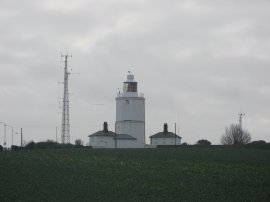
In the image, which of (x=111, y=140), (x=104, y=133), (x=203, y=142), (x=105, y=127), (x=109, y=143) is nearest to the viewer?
(x=111, y=140)

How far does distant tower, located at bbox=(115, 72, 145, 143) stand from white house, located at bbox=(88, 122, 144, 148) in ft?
2.67

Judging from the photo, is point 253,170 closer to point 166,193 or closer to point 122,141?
point 166,193

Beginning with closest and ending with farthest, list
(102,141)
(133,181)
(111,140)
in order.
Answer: (133,181), (111,140), (102,141)

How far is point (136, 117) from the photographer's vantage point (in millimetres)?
93500

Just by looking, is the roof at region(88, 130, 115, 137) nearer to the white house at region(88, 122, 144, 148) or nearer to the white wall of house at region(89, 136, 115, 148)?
the white house at region(88, 122, 144, 148)

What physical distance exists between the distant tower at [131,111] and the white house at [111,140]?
81 cm

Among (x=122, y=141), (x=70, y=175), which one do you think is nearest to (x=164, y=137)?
(x=122, y=141)

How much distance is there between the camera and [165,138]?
108625 mm

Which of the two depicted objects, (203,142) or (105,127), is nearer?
(105,127)

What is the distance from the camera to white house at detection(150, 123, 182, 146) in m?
108

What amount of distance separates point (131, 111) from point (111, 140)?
29.0 feet

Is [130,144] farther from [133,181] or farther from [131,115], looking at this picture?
[133,181]

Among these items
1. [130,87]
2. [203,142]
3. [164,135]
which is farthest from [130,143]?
[203,142]

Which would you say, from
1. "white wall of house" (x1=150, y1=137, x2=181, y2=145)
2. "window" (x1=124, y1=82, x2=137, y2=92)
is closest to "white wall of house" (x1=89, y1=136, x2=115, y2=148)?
"window" (x1=124, y1=82, x2=137, y2=92)
